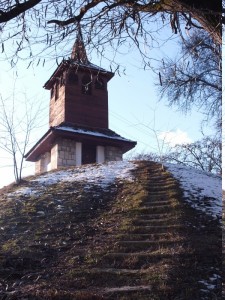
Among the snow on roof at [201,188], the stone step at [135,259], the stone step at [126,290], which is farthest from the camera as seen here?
the snow on roof at [201,188]

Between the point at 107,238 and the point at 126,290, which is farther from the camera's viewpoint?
the point at 107,238

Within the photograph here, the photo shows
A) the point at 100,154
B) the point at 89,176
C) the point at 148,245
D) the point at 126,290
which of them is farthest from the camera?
the point at 89,176

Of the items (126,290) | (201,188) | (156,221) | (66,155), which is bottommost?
(126,290)

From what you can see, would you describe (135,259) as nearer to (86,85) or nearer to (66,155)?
(66,155)

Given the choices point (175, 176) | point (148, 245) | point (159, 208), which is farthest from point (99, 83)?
point (148, 245)

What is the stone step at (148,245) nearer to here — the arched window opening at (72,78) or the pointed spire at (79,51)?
the arched window opening at (72,78)

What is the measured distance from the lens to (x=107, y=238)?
195 centimetres

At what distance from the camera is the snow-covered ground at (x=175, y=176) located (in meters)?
1.93

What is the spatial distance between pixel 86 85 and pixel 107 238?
0.74 meters

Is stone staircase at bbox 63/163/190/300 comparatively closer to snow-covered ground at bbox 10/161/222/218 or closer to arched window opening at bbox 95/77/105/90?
snow-covered ground at bbox 10/161/222/218

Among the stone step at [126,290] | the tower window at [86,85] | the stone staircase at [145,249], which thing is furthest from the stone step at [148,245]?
the tower window at [86,85]

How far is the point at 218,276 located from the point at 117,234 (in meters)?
0.50

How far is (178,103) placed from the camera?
208 centimetres

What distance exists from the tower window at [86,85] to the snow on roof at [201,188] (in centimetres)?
53
